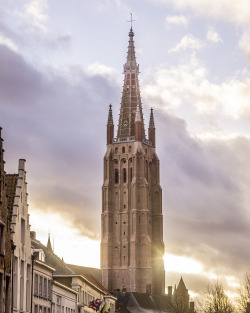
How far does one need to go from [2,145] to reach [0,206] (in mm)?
3649

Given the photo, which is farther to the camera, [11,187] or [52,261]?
[52,261]

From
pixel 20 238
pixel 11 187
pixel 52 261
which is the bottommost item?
pixel 20 238

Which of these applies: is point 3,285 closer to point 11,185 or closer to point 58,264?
point 11,185

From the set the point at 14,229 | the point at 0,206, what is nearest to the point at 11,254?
the point at 14,229

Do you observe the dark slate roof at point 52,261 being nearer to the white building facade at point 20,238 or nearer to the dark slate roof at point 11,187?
the white building facade at point 20,238

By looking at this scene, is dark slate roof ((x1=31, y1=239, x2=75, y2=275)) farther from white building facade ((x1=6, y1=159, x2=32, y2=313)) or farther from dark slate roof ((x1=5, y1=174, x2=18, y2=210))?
dark slate roof ((x1=5, y1=174, x2=18, y2=210))

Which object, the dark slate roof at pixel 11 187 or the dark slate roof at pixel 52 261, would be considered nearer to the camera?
the dark slate roof at pixel 11 187

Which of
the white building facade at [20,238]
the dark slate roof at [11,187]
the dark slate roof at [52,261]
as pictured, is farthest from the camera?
the dark slate roof at [52,261]

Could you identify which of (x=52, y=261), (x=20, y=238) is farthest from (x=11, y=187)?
(x=52, y=261)

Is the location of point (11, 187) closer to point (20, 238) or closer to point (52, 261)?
point (20, 238)

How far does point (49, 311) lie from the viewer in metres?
76.6

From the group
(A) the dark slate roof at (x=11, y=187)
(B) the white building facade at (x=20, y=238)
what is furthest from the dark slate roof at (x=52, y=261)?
(A) the dark slate roof at (x=11, y=187)

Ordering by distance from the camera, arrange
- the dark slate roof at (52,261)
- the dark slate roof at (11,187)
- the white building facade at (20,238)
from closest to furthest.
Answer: the white building facade at (20,238)
the dark slate roof at (11,187)
the dark slate roof at (52,261)

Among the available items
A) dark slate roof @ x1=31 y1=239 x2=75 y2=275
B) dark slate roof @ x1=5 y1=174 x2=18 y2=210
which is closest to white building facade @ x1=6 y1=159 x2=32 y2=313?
dark slate roof @ x1=5 y1=174 x2=18 y2=210
